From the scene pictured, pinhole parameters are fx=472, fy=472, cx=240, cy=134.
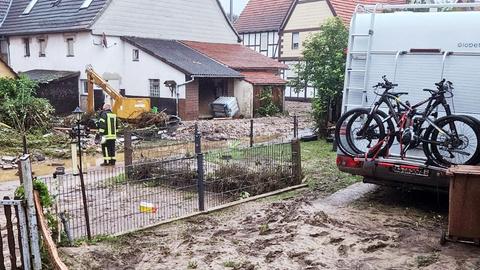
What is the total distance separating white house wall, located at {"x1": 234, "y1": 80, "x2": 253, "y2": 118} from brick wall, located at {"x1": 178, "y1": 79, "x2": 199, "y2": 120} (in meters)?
3.27

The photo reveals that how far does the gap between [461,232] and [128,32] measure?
2427 cm

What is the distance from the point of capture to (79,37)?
26.7 m

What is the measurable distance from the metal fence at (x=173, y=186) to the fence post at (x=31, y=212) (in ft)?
5.75

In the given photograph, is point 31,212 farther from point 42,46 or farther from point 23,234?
point 42,46

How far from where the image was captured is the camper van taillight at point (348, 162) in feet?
25.4

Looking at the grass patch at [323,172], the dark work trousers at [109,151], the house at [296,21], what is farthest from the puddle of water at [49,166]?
the house at [296,21]

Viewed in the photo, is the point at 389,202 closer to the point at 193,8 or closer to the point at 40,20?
the point at 193,8

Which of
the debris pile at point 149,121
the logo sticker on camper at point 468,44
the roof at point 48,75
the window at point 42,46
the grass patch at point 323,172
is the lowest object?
the grass patch at point 323,172

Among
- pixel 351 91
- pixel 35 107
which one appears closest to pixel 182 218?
pixel 351 91

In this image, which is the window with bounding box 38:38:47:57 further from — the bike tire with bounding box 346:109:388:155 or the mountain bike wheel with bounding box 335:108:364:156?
the bike tire with bounding box 346:109:388:155

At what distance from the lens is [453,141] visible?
6.97 m

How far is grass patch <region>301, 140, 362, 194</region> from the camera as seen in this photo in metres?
9.52

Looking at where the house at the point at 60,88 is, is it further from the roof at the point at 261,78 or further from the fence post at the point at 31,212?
the fence post at the point at 31,212

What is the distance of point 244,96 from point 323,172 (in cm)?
1661
